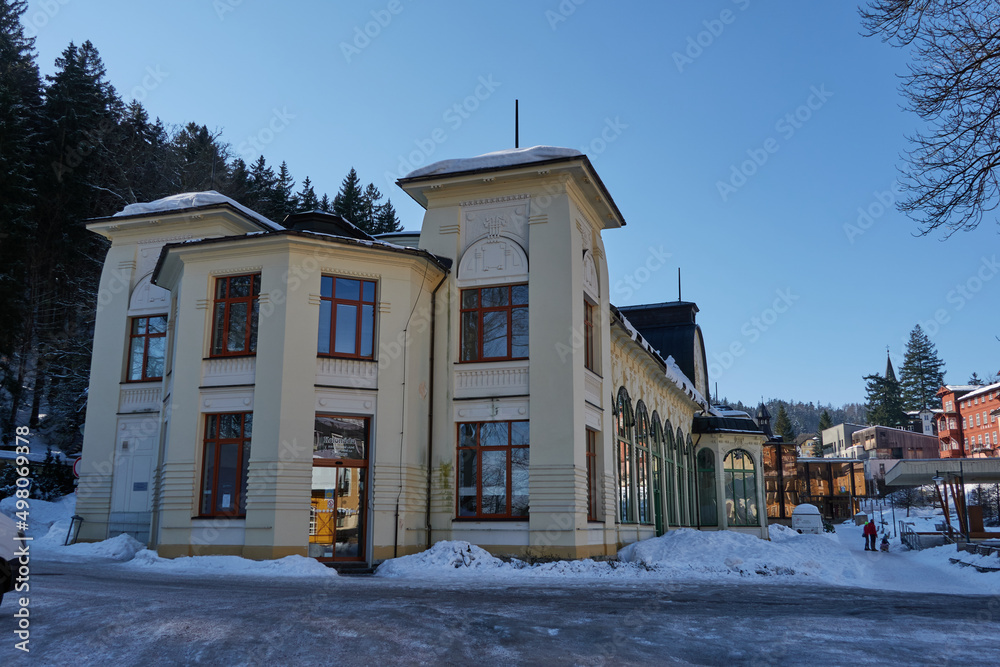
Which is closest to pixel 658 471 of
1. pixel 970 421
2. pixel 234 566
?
pixel 234 566

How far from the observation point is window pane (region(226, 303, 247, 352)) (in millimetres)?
19609

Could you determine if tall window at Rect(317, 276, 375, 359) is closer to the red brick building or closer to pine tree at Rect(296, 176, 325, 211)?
pine tree at Rect(296, 176, 325, 211)

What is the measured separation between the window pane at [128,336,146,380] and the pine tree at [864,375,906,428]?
119 meters

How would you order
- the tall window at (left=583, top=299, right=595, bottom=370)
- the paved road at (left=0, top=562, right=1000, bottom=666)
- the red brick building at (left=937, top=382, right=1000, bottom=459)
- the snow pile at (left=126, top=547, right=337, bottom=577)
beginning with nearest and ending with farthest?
the paved road at (left=0, top=562, right=1000, bottom=666)
the snow pile at (left=126, top=547, right=337, bottom=577)
the tall window at (left=583, top=299, right=595, bottom=370)
the red brick building at (left=937, top=382, right=1000, bottom=459)

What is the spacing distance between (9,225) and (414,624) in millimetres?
36193

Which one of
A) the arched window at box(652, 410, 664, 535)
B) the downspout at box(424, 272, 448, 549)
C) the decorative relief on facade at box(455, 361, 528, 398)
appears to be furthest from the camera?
the arched window at box(652, 410, 664, 535)

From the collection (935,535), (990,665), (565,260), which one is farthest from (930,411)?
(990,665)

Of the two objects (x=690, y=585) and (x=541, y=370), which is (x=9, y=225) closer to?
(x=541, y=370)

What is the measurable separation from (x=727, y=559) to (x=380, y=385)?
1025 centimetres

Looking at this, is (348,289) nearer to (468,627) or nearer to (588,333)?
(588,333)

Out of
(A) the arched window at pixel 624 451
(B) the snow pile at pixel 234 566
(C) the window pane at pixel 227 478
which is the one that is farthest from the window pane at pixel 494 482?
(C) the window pane at pixel 227 478

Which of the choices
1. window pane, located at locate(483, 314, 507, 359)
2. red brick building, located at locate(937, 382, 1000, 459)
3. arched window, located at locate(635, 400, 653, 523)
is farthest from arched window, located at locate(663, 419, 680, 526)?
red brick building, located at locate(937, 382, 1000, 459)

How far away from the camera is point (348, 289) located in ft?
65.8

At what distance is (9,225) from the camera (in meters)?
36.5
